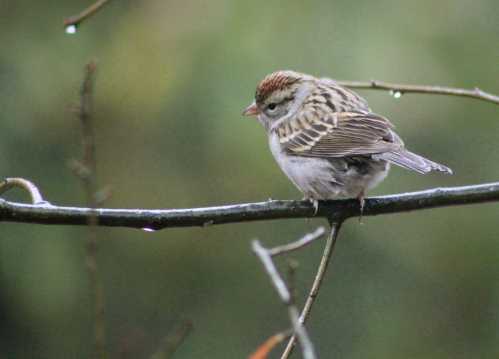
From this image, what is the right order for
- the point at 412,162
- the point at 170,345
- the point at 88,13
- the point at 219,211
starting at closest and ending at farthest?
1. the point at 170,345
2. the point at 88,13
3. the point at 219,211
4. the point at 412,162

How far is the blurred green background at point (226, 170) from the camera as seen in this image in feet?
24.3

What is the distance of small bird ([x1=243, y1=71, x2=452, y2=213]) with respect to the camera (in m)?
5.31

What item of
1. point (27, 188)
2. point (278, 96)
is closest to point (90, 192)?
point (27, 188)

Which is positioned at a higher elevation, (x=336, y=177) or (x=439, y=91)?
(x=439, y=91)

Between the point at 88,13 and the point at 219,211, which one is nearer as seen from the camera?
the point at 88,13

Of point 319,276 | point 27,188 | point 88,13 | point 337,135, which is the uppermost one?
point 88,13

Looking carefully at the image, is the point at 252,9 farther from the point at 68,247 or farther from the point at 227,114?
the point at 68,247

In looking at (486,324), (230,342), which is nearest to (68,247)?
(230,342)

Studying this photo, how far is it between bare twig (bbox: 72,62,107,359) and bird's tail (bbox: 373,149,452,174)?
8.26 feet

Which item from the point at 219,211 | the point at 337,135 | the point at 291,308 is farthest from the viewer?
the point at 337,135

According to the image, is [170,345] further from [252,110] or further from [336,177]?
[252,110]

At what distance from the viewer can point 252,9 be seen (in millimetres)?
7484

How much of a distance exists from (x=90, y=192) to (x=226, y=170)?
5286 millimetres

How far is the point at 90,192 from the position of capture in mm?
2447
